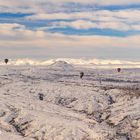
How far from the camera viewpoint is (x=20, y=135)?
169375mm

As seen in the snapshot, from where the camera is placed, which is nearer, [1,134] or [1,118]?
[1,134]

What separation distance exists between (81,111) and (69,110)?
4622 millimetres

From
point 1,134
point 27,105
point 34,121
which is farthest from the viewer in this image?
point 27,105

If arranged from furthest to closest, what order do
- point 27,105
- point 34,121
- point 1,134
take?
1. point 27,105
2. point 34,121
3. point 1,134

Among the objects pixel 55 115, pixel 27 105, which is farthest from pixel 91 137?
pixel 27 105

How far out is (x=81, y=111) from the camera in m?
199

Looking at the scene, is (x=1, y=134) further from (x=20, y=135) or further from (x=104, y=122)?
(x=104, y=122)

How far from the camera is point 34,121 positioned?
18000 cm

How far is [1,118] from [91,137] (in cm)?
3231

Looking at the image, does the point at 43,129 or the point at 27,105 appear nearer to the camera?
the point at 43,129

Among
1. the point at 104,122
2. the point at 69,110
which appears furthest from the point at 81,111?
the point at 104,122

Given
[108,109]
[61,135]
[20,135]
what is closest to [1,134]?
[20,135]

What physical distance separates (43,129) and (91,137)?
1646cm

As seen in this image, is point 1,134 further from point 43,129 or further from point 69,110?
point 69,110
